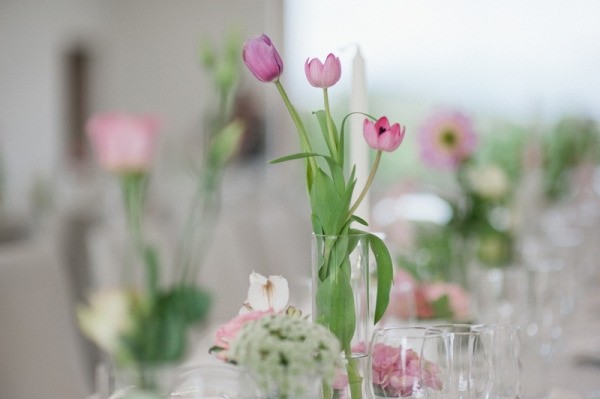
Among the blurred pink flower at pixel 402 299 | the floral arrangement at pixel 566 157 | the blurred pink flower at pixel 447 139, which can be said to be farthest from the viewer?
the floral arrangement at pixel 566 157

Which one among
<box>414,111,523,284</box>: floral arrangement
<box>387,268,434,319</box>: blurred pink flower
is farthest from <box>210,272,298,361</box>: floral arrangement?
<box>414,111,523,284</box>: floral arrangement

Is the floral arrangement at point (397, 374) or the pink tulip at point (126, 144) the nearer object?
the pink tulip at point (126, 144)

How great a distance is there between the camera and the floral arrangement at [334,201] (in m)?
0.90

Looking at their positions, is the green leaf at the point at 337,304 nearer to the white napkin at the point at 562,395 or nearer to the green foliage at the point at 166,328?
the green foliage at the point at 166,328

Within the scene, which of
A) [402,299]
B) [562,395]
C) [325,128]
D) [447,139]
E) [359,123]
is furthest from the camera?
[447,139]

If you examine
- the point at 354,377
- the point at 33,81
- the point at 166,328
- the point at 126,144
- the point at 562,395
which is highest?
the point at 33,81

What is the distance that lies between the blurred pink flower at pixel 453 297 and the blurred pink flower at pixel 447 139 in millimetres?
368

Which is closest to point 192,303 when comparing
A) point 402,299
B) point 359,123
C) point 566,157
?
point 359,123

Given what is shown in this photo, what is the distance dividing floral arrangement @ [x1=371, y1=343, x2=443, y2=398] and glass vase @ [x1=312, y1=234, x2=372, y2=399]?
2 cm

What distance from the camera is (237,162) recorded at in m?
9.41

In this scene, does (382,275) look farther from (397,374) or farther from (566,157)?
(566,157)

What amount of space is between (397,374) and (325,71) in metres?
0.29

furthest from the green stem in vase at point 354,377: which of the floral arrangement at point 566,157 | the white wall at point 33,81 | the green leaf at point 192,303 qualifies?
the white wall at point 33,81

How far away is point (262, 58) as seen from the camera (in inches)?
35.3
